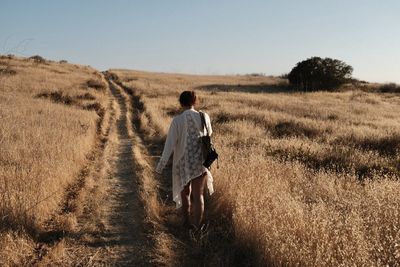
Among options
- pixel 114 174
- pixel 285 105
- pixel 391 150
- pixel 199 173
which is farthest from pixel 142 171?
pixel 285 105

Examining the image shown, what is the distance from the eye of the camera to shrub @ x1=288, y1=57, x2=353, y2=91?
43000 mm

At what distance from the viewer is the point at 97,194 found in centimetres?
790

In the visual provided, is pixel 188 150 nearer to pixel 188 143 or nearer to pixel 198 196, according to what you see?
pixel 188 143

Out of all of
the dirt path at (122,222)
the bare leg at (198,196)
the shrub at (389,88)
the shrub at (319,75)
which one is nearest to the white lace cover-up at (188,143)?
the bare leg at (198,196)

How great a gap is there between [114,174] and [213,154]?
4.28 metres

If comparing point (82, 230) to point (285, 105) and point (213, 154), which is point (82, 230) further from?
point (285, 105)

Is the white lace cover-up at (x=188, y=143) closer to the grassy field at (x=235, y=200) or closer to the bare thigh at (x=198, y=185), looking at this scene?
the bare thigh at (x=198, y=185)

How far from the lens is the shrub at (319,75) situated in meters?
43.0

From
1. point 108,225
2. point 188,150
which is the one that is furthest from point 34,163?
point 188,150

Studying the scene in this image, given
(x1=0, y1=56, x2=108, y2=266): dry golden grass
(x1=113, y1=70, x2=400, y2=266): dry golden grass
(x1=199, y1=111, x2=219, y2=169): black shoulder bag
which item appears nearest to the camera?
(x1=113, y1=70, x2=400, y2=266): dry golden grass

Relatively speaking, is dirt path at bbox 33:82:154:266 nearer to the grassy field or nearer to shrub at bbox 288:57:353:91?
the grassy field

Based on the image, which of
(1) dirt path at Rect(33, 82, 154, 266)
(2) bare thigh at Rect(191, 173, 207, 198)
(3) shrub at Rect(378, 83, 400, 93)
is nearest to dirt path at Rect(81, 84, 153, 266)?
(1) dirt path at Rect(33, 82, 154, 266)

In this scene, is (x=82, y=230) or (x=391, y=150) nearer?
(x=82, y=230)

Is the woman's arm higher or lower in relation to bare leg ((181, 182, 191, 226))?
higher
